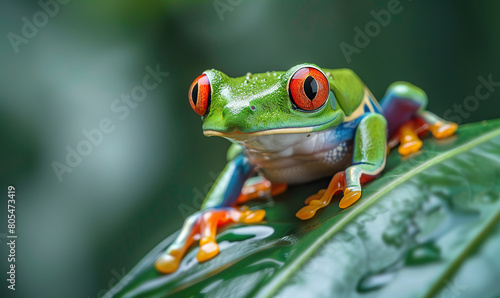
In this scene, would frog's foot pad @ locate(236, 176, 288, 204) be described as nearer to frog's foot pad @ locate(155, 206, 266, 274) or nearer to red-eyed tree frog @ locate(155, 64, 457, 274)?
red-eyed tree frog @ locate(155, 64, 457, 274)

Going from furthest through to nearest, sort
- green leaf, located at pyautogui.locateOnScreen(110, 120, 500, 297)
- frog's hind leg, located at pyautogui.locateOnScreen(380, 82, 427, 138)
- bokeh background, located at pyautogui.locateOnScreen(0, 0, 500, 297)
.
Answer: bokeh background, located at pyautogui.locateOnScreen(0, 0, 500, 297) < frog's hind leg, located at pyautogui.locateOnScreen(380, 82, 427, 138) < green leaf, located at pyautogui.locateOnScreen(110, 120, 500, 297)

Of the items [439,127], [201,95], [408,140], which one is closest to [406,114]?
[439,127]

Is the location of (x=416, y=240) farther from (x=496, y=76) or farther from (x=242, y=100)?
(x=496, y=76)

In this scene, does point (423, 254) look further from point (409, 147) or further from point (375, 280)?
point (409, 147)

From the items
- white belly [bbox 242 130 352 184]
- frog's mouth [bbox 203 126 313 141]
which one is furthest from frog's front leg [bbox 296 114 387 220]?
frog's mouth [bbox 203 126 313 141]

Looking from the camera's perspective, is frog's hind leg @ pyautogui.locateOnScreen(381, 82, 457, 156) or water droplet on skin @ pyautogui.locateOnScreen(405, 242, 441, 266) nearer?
water droplet on skin @ pyautogui.locateOnScreen(405, 242, 441, 266)

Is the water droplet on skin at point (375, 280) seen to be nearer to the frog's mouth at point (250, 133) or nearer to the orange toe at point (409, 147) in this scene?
the frog's mouth at point (250, 133)
